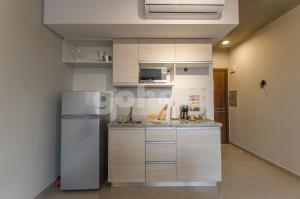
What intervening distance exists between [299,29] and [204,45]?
1411mm

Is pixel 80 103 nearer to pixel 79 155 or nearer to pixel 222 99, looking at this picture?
pixel 79 155

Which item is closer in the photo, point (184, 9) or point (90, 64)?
point (184, 9)

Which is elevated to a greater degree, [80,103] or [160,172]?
[80,103]

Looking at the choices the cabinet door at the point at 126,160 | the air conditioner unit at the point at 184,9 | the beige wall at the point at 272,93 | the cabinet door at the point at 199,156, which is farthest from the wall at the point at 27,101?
the beige wall at the point at 272,93

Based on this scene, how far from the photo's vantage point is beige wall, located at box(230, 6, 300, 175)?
3002 millimetres

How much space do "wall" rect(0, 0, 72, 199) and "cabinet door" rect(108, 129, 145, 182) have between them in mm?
863

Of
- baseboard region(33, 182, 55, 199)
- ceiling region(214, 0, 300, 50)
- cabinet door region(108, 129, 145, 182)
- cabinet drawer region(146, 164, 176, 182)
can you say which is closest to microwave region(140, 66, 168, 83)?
cabinet door region(108, 129, 145, 182)

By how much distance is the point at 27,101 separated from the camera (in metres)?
2.19

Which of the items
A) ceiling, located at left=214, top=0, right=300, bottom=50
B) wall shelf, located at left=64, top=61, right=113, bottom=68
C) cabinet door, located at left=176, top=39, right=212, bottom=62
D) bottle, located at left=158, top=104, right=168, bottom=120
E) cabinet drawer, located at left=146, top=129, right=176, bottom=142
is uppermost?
ceiling, located at left=214, top=0, right=300, bottom=50

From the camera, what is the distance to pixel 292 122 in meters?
3.05

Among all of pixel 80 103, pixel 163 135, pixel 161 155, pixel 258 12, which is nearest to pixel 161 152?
pixel 161 155

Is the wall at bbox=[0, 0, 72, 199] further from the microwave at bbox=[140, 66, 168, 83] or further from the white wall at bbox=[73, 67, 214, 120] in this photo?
the microwave at bbox=[140, 66, 168, 83]

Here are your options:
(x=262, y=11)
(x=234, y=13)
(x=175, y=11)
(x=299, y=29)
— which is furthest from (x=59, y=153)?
(x=299, y=29)

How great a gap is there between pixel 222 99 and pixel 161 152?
3321 mm
